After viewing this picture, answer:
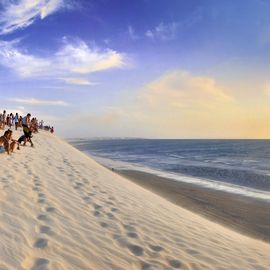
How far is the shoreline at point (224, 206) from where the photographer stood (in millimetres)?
10977

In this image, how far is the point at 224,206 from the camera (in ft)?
46.1

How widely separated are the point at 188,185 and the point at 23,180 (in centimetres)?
1218

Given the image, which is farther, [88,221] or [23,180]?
[23,180]

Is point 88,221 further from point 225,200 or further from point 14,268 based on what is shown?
point 225,200

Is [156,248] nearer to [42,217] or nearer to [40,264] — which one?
[40,264]

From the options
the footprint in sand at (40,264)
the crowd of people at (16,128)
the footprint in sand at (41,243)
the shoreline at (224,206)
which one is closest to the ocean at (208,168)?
the shoreline at (224,206)

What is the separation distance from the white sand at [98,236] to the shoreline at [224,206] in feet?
9.79

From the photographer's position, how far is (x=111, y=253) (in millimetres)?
5578

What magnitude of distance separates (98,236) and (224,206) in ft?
29.9

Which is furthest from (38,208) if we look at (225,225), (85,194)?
(225,225)

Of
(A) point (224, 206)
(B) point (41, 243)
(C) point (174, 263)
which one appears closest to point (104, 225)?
(B) point (41, 243)

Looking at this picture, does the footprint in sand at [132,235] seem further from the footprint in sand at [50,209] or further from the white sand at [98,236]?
the footprint in sand at [50,209]

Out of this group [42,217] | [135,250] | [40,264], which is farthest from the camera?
[42,217]

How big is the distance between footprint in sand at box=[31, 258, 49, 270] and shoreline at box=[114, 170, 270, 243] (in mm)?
6966
